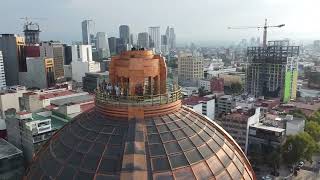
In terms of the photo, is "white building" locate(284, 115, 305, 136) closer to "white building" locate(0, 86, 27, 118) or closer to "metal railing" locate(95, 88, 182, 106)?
"metal railing" locate(95, 88, 182, 106)

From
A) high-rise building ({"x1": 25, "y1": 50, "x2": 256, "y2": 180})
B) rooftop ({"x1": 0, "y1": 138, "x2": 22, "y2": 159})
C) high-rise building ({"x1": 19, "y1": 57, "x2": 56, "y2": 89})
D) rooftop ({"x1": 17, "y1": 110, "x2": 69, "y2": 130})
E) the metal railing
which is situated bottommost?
rooftop ({"x1": 0, "y1": 138, "x2": 22, "y2": 159})

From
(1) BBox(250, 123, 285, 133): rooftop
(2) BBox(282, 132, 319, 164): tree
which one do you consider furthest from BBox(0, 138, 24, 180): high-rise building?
A: (2) BBox(282, 132, 319, 164): tree

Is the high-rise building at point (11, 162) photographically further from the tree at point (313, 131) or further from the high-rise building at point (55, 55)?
the high-rise building at point (55, 55)

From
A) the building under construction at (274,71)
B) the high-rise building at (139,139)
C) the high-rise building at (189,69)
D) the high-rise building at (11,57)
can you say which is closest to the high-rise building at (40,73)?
the high-rise building at (11,57)

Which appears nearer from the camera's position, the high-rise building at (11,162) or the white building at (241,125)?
the high-rise building at (11,162)

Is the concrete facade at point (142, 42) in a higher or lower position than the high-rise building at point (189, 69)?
higher

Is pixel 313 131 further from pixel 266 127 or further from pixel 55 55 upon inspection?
pixel 55 55
